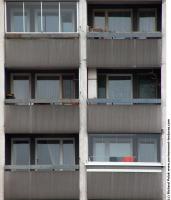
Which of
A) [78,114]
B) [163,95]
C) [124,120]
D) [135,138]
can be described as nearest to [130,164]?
[135,138]

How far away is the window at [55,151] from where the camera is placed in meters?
25.0

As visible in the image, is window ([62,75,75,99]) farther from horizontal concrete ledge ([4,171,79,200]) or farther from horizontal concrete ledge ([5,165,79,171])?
horizontal concrete ledge ([4,171,79,200])

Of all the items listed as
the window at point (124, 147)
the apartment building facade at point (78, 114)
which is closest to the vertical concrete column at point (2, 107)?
the apartment building facade at point (78, 114)

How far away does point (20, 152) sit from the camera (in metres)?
25.2

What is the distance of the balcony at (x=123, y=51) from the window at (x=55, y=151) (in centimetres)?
452

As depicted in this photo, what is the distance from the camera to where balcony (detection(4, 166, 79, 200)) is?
23.8 m

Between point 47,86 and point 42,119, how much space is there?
2254 millimetres

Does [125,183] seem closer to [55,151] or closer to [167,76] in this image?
[55,151]

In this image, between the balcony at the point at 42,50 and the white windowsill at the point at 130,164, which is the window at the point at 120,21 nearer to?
the balcony at the point at 42,50

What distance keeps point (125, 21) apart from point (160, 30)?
1.97 meters

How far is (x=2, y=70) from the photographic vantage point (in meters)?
24.3

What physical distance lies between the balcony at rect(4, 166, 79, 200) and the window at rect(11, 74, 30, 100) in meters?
4.15

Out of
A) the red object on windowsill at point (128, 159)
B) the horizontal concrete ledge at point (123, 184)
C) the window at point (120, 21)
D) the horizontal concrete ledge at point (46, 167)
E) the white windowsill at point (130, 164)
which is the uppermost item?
the window at point (120, 21)

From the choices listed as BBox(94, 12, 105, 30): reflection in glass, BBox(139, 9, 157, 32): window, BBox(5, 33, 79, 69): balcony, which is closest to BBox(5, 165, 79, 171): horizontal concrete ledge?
BBox(5, 33, 79, 69): balcony
